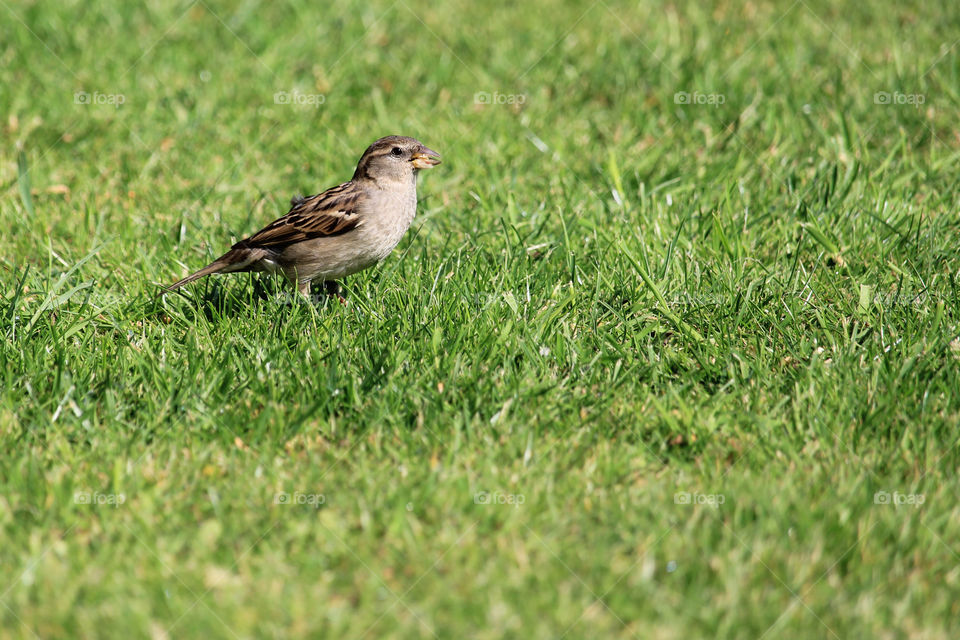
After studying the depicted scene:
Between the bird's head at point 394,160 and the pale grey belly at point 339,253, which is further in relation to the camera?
the bird's head at point 394,160

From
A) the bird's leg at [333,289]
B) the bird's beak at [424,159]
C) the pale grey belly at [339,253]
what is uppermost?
the bird's beak at [424,159]

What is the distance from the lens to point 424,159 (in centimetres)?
606

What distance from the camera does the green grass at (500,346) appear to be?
12.1ft

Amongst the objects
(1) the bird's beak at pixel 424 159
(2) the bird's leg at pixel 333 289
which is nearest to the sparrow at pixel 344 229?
(1) the bird's beak at pixel 424 159

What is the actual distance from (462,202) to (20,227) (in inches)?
113

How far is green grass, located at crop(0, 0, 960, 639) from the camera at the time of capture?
367 cm

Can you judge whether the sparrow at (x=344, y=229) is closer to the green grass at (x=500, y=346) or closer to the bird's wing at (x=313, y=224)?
the bird's wing at (x=313, y=224)

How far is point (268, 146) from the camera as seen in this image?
7.93 metres

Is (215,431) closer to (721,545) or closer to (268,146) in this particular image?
(721,545)

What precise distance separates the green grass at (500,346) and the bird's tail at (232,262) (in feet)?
0.67

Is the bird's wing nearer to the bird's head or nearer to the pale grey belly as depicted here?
the pale grey belly

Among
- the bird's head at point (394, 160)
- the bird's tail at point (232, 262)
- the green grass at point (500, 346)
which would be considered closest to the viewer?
the green grass at point (500, 346)

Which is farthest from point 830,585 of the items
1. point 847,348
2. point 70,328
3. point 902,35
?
point 902,35

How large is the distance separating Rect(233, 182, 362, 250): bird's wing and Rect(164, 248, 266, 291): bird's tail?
5 cm
